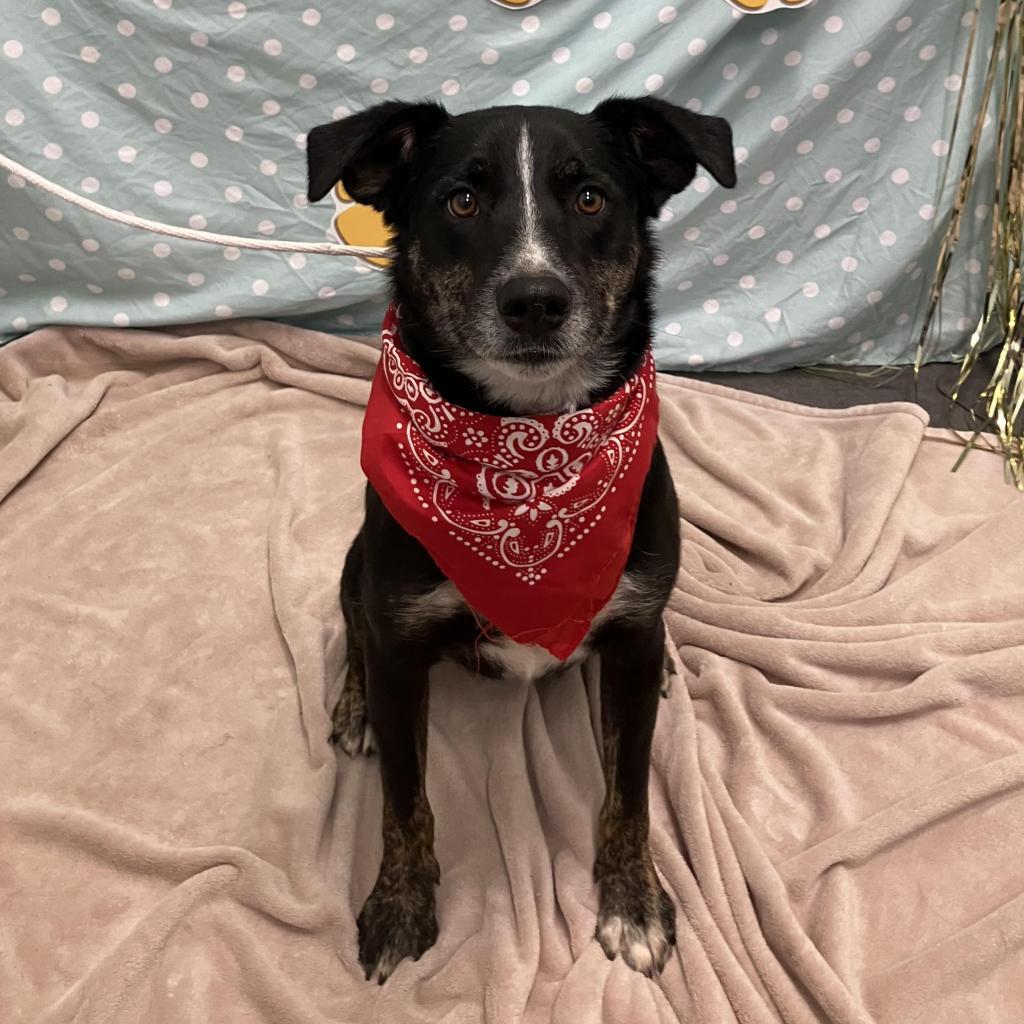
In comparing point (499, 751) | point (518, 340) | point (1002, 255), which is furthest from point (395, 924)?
point (1002, 255)

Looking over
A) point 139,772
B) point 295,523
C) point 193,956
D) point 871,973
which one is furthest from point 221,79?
point 871,973

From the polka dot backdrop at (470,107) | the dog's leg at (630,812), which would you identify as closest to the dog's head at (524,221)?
the dog's leg at (630,812)

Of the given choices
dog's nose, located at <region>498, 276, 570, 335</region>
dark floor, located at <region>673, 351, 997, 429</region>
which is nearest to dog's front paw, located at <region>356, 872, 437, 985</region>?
dog's nose, located at <region>498, 276, 570, 335</region>

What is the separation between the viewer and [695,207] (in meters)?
3.08

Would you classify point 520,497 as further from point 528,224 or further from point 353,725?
point 353,725

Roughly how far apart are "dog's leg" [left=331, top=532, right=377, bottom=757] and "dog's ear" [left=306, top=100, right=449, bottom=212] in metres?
0.71

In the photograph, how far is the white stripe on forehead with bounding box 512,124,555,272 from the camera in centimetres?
144

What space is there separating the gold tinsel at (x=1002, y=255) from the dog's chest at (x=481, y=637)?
162 cm

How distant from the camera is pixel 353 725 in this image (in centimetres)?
211

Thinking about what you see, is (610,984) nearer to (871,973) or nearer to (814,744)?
(871,973)

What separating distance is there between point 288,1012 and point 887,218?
2.82 meters

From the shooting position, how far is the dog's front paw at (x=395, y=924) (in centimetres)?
171

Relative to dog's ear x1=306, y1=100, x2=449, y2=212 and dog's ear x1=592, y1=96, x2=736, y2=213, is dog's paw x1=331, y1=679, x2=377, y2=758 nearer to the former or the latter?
dog's ear x1=306, y1=100, x2=449, y2=212

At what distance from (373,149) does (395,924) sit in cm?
133
